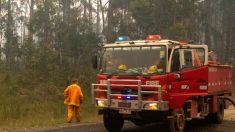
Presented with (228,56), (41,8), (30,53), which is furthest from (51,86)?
(228,56)

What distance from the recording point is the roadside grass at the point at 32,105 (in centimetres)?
1514

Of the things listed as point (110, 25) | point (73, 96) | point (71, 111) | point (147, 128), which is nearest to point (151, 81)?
point (147, 128)

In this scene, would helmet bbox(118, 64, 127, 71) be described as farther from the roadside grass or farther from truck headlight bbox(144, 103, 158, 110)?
the roadside grass

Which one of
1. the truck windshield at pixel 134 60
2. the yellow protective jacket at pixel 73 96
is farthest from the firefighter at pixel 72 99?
the truck windshield at pixel 134 60

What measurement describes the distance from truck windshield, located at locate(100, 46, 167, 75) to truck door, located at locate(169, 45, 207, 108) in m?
0.34

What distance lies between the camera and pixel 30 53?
3681 cm

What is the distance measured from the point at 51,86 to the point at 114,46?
1522 cm

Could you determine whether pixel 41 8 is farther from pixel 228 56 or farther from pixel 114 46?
pixel 114 46

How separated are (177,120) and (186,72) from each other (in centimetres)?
137

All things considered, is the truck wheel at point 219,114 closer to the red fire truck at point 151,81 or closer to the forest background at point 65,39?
the red fire truck at point 151,81

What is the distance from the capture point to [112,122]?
12555 mm

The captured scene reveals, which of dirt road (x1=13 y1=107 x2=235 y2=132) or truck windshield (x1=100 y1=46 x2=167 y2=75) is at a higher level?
truck windshield (x1=100 y1=46 x2=167 y2=75)

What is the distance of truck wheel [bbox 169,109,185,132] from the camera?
11.2 m

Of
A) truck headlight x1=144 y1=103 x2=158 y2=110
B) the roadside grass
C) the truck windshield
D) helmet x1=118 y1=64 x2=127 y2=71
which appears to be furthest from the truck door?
the roadside grass
